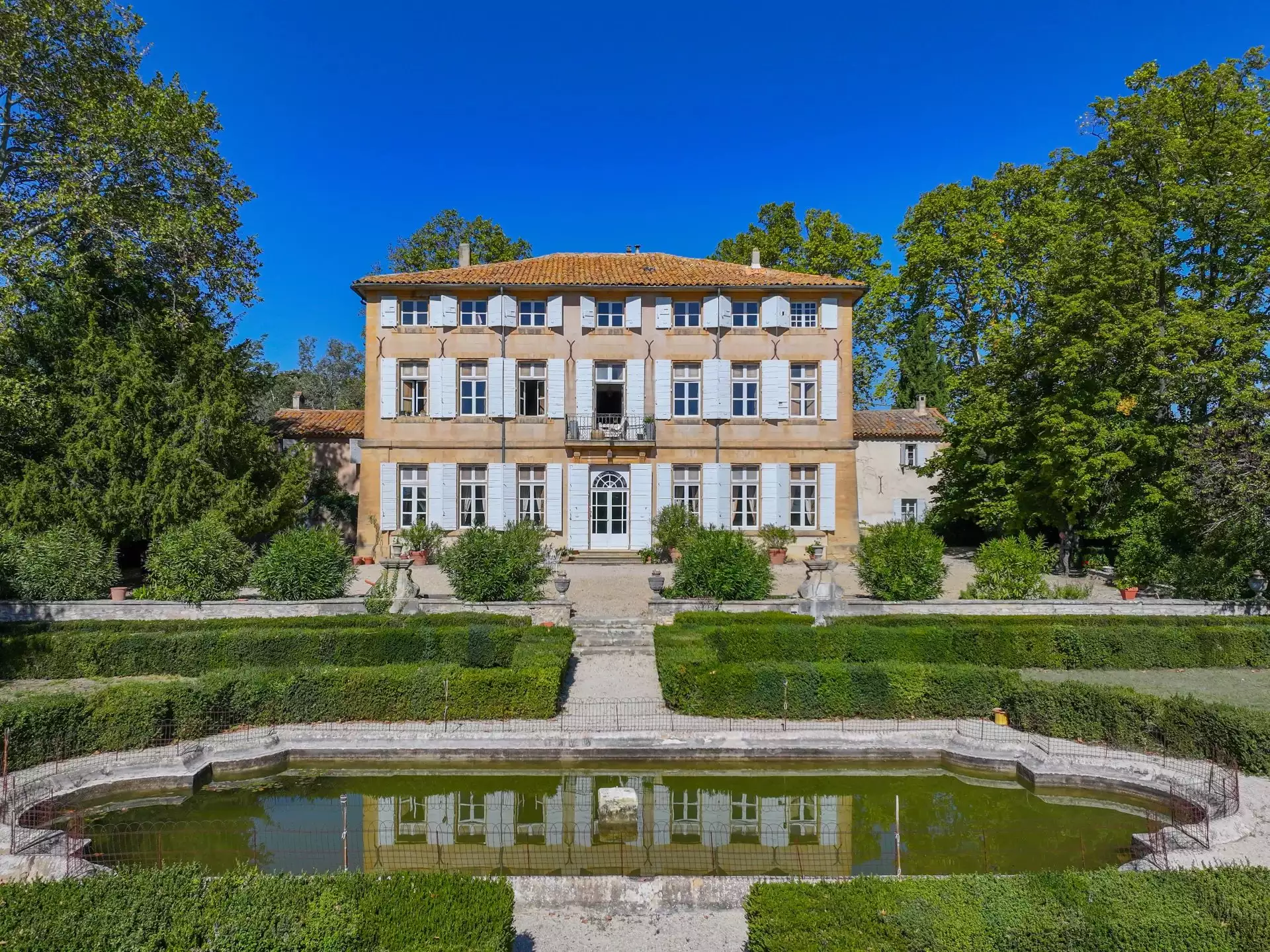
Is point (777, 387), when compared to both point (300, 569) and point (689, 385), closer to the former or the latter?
point (689, 385)

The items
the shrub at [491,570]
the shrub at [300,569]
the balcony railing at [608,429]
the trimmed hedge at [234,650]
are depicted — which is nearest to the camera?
the trimmed hedge at [234,650]

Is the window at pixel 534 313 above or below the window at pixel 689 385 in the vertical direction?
above

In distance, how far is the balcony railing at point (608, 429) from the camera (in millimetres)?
23062

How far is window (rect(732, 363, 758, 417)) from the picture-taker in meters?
23.7

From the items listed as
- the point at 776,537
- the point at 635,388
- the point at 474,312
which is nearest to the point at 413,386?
the point at 474,312

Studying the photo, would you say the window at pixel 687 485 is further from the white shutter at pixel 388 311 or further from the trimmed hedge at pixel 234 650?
the trimmed hedge at pixel 234 650

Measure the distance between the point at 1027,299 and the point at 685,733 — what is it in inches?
841

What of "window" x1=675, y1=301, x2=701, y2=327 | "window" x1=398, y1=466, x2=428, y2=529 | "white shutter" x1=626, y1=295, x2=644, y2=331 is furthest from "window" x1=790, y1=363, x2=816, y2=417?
"window" x1=398, y1=466, x2=428, y2=529

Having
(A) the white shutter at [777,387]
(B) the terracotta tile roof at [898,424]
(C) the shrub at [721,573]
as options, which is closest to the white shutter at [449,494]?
(C) the shrub at [721,573]

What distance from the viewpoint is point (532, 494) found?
23438mm

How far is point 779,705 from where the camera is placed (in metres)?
11.2

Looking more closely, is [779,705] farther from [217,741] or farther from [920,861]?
[217,741]

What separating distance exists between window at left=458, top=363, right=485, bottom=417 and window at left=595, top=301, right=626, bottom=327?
13.4ft

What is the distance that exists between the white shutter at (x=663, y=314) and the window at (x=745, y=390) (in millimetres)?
2576
